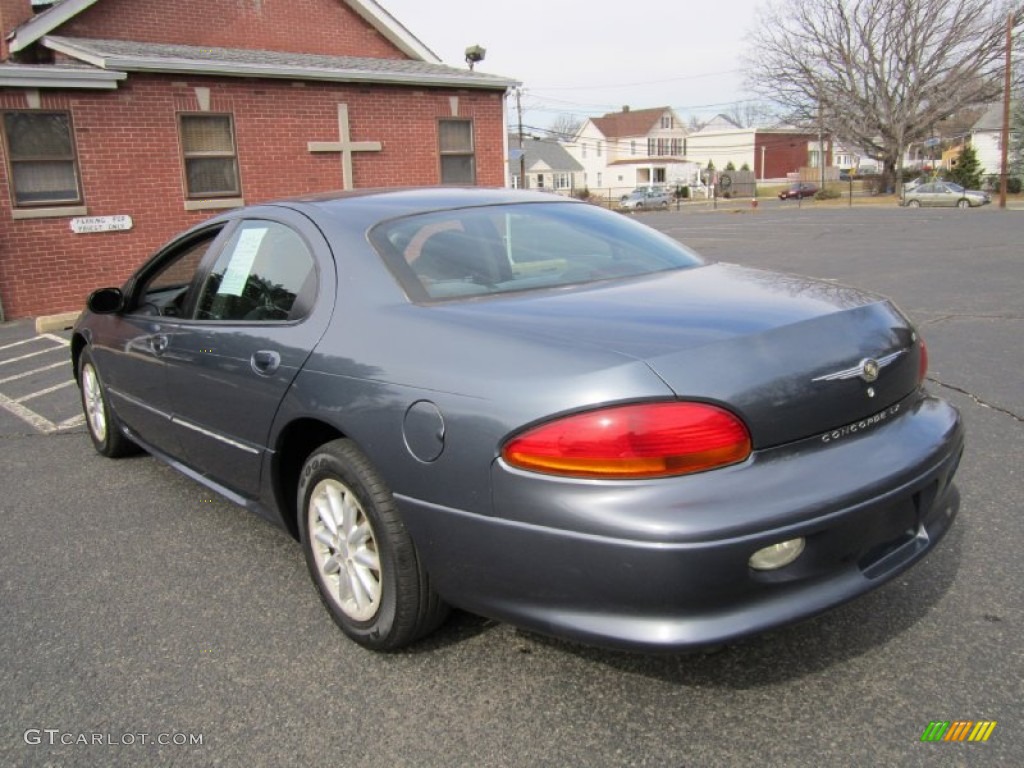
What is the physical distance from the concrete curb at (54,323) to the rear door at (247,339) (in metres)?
7.98

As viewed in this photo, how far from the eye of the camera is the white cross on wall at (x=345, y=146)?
1303cm

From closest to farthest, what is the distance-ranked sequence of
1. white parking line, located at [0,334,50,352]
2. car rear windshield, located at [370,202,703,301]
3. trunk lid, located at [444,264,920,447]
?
trunk lid, located at [444,264,920,447]
car rear windshield, located at [370,202,703,301]
white parking line, located at [0,334,50,352]

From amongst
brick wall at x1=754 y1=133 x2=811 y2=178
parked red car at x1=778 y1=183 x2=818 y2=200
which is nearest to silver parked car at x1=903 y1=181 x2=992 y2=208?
parked red car at x1=778 y1=183 x2=818 y2=200

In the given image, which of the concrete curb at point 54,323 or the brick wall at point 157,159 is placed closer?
the concrete curb at point 54,323

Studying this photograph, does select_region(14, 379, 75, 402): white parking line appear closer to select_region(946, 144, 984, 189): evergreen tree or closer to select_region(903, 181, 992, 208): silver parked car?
select_region(903, 181, 992, 208): silver parked car

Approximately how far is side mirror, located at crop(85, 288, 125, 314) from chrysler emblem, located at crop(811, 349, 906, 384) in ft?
11.2

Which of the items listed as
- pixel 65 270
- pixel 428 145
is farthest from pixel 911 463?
pixel 428 145

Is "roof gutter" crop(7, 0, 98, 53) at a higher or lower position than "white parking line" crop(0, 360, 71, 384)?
higher

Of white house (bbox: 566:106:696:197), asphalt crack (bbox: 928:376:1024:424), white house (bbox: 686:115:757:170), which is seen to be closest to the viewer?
asphalt crack (bbox: 928:376:1024:424)

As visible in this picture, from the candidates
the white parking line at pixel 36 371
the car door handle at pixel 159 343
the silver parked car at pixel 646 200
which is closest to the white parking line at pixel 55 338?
the white parking line at pixel 36 371

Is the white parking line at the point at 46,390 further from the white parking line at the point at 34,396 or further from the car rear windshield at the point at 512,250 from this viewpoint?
the car rear windshield at the point at 512,250

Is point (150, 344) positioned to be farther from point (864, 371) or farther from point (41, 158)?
point (41, 158)

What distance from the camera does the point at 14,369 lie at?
7.86 metres

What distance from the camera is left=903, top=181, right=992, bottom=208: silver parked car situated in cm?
3747
